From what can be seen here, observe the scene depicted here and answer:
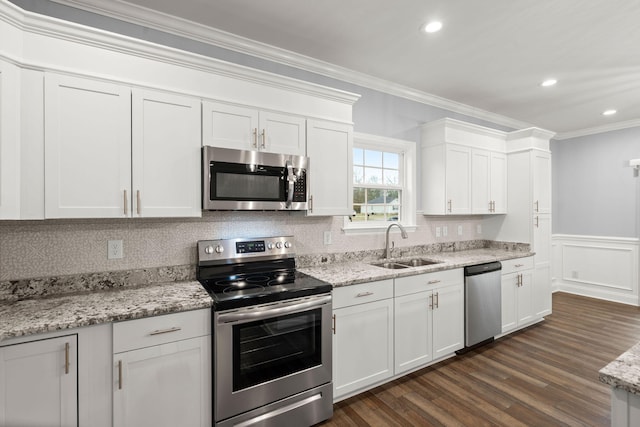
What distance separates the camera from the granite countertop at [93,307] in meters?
1.48

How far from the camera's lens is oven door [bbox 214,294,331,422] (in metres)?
1.84

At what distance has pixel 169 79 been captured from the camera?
2057 millimetres

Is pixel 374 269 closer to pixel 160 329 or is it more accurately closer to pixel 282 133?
pixel 282 133

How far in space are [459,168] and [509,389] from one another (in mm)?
2295

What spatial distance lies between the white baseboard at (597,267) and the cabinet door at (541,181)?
6.32ft

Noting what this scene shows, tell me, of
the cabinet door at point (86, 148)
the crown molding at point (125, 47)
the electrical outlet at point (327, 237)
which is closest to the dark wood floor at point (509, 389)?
the electrical outlet at point (327, 237)

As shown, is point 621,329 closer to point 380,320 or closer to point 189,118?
point 380,320

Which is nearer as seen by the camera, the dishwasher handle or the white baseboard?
the dishwasher handle

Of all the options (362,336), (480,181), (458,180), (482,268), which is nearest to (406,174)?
(458,180)

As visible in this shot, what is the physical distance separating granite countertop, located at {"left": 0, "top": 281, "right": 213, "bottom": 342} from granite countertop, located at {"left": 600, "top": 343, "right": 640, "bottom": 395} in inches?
68.7

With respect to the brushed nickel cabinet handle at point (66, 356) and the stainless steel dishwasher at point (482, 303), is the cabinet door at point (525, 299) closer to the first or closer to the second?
the stainless steel dishwasher at point (482, 303)

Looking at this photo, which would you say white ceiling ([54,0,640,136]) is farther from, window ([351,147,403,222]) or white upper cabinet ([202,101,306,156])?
window ([351,147,403,222])

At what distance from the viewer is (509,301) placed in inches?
145

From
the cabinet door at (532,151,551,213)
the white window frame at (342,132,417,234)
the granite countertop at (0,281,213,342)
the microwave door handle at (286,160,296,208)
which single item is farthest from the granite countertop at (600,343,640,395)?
the cabinet door at (532,151,551,213)
